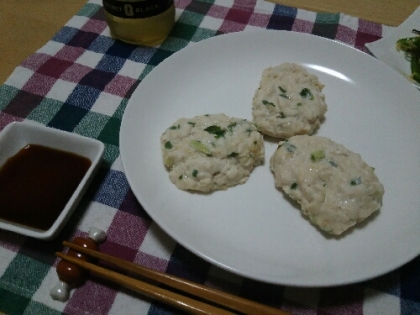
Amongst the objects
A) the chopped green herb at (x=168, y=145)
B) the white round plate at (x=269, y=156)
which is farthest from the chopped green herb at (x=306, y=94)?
the chopped green herb at (x=168, y=145)

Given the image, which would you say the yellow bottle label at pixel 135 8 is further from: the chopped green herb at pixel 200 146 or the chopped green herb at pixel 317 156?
the chopped green herb at pixel 317 156

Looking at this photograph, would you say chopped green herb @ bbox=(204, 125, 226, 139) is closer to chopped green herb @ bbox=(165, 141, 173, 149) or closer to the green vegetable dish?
chopped green herb @ bbox=(165, 141, 173, 149)

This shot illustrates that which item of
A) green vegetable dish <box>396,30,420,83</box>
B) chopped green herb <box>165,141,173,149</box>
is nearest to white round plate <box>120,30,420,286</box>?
chopped green herb <box>165,141,173,149</box>

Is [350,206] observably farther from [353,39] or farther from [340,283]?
[353,39]

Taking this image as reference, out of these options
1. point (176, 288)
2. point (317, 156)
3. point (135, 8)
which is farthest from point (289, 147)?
point (135, 8)

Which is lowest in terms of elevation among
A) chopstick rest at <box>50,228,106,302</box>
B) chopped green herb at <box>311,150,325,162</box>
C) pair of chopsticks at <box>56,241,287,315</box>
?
chopstick rest at <box>50,228,106,302</box>

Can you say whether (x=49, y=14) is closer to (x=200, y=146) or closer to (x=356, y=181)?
(x=200, y=146)

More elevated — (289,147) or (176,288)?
(289,147)
